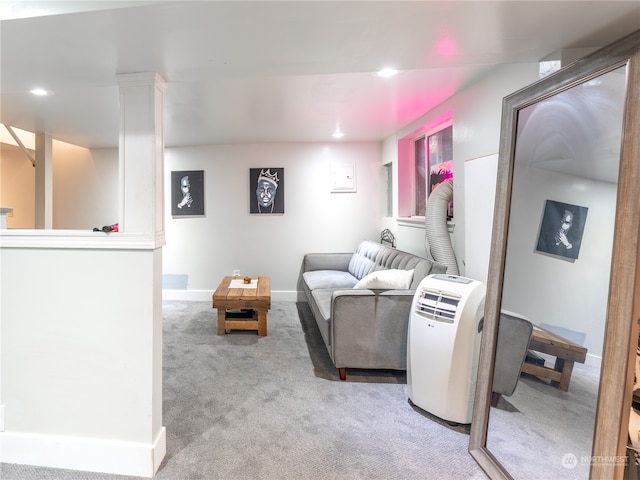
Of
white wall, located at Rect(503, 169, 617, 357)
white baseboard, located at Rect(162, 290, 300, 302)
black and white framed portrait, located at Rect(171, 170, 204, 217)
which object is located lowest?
white baseboard, located at Rect(162, 290, 300, 302)

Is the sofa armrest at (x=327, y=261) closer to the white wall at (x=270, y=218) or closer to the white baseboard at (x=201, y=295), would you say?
the white wall at (x=270, y=218)

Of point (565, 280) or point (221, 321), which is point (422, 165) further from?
point (221, 321)

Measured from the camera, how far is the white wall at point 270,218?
466cm

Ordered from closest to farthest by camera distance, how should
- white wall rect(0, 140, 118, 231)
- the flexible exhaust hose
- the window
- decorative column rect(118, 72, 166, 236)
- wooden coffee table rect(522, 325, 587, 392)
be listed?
wooden coffee table rect(522, 325, 587, 392)
decorative column rect(118, 72, 166, 236)
the flexible exhaust hose
the window
white wall rect(0, 140, 118, 231)

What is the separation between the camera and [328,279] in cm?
380

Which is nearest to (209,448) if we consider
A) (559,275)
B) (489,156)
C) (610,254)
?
(559,275)

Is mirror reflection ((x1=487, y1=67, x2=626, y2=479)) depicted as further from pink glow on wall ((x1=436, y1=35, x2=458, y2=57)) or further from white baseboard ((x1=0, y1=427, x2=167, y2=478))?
white baseboard ((x1=0, y1=427, x2=167, y2=478))

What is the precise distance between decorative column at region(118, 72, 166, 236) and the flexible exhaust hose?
2.18m

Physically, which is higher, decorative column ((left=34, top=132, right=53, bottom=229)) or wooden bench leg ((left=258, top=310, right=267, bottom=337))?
decorative column ((left=34, top=132, right=53, bottom=229))

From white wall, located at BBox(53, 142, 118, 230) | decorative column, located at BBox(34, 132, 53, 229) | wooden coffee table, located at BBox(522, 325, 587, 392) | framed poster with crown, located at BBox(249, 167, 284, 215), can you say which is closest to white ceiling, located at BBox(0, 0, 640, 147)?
wooden coffee table, located at BBox(522, 325, 587, 392)

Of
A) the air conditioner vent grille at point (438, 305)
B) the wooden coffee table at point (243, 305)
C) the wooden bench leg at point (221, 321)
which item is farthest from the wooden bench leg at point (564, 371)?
the wooden bench leg at point (221, 321)

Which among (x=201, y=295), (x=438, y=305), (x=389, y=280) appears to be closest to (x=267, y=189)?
(x=201, y=295)

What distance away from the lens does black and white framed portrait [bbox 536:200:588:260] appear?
1.26 meters

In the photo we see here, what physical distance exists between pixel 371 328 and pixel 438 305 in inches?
23.5
